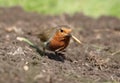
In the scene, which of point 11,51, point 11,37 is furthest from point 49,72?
point 11,37

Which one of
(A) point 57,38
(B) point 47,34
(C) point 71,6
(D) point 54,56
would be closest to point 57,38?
(A) point 57,38

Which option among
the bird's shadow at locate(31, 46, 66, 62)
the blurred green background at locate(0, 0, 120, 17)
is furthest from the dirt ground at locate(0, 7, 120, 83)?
the blurred green background at locate(0, 0, 120, 17)

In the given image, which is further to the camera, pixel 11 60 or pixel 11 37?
pixel 11 37

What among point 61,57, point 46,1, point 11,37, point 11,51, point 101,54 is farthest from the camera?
point 46,1

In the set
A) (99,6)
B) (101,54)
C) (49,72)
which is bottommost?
(99,6)

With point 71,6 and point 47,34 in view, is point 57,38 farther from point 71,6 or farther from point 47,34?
point 71,6

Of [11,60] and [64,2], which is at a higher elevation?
[11,60]

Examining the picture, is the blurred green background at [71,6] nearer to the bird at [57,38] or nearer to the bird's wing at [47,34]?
the bird's wing at [47,34]

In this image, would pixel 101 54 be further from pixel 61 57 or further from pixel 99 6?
pixel 99 6
